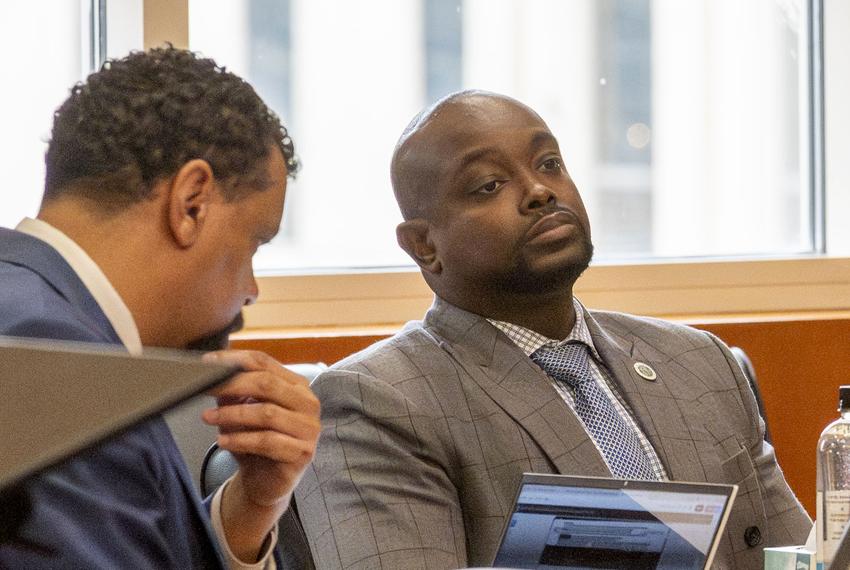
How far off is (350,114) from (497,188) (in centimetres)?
89

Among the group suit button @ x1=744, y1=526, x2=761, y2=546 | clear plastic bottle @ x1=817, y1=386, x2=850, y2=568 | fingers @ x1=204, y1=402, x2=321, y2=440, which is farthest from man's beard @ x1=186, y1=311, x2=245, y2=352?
suit button @ x1=744, y1=526, x2=761, y2=546

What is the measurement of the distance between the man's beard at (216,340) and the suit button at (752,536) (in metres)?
0.84

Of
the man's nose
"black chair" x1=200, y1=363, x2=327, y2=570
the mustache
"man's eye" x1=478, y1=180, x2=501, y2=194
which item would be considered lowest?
"black chair" x1=200, y1=363, x2=327, y2=570

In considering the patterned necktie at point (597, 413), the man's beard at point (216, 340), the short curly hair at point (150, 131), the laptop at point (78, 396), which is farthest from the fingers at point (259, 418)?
the patterned necktie at point (597, 413)

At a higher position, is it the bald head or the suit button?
the bald head

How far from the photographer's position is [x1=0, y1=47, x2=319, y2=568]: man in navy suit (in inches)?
37.9

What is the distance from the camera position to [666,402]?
1.72 metres

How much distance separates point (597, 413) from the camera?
1657 mm

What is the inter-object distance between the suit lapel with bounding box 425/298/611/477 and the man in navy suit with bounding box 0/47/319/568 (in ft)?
1.57

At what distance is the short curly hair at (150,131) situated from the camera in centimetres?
109

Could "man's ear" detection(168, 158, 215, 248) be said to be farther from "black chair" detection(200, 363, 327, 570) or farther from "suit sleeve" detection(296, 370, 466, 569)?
"suit sleeve" detection(296, 370, 466, 569)

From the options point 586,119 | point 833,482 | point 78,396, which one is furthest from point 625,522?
point 586,119

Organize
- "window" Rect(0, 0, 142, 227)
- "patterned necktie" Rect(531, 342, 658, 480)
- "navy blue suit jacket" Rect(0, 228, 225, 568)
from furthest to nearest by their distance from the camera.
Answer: "window" Rect(0, 0, 142, 227), "patterned necktie" Rect(531, 342, 658, 480), "navy blue suit jacket" Rect(0, 228, 225, 568)

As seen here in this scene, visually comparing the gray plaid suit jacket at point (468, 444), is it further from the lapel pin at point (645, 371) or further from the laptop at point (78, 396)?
the laptop at point (78, 396)
